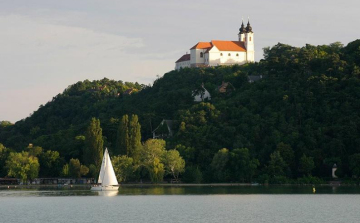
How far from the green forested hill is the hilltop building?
5942 millimetres

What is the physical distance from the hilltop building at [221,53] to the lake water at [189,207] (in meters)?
67.7

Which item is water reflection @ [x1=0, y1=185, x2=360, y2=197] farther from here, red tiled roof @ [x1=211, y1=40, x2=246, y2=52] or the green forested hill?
red tiled roof @ [x1=211, y1=40, x2=246, y2=52]

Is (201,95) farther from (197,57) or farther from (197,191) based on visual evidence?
(197,191)

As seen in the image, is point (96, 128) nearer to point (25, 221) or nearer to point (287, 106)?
point (287, 106)

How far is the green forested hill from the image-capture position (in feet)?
327

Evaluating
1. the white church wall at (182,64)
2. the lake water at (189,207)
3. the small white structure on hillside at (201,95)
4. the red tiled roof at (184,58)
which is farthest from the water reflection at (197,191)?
the red tiled roof at (184,58)

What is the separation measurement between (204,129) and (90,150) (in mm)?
19535

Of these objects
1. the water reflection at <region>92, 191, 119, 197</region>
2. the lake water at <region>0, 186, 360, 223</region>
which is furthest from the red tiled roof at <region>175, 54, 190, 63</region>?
the lake water at <region>0, 186, 360, 223</region>

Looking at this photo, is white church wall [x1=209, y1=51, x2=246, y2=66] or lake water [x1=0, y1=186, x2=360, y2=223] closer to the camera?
lake water [x1=0, y1=186, x2=360, y2=223]

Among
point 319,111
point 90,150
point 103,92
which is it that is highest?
point 103,92

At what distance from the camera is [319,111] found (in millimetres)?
108875

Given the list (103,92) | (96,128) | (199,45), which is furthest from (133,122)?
(103,92)

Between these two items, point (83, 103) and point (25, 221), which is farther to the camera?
point (83, 103)

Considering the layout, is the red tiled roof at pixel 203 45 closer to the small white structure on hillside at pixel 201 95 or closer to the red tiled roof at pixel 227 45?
the red tiled roof at pixel 227 45
